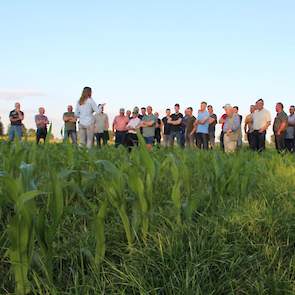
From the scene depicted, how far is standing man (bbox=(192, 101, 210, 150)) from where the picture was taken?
1373cm

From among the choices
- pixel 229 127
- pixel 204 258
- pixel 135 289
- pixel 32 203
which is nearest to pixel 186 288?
pixel 135 289

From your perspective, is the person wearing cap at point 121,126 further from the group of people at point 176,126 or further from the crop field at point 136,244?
the crop field at point 136,244

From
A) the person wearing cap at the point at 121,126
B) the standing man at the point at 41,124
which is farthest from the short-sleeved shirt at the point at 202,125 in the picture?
the standing man at the point at 41,124

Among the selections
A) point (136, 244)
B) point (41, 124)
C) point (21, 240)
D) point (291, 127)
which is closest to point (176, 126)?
point (291, 127)

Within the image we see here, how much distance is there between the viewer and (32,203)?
2.47 m

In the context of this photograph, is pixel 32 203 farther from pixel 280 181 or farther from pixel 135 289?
pixel 280 181

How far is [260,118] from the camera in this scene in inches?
488

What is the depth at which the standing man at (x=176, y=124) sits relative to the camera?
1594 cm

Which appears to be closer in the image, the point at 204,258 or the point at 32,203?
the point at 32,203

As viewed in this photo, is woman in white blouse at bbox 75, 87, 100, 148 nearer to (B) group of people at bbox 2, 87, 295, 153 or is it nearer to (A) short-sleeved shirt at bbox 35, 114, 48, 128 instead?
(B) group of people at bbox 2, 87, 295, 153

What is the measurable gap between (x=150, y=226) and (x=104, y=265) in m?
0.48

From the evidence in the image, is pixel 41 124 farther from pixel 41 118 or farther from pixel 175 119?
pixel 175 119

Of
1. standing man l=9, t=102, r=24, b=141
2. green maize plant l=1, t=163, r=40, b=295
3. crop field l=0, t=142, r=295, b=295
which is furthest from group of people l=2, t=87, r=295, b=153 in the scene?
green maize plant l=1, t=163, r=40, b=295

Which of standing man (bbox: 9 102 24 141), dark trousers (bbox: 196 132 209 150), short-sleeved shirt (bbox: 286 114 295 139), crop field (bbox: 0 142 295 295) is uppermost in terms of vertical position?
standing man (bbox: 9 102 24 141)
